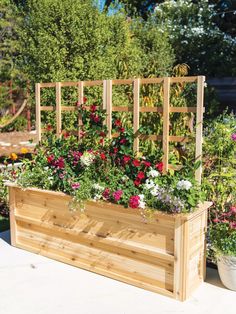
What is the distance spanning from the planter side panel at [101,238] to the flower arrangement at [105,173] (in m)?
0.10

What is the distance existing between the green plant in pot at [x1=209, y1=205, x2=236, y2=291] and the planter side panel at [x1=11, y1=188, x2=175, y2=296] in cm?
34

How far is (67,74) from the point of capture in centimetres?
484

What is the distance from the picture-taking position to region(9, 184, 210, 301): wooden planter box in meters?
2.34

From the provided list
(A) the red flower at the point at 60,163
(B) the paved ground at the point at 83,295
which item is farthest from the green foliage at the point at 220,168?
(A) the red flower at the point at 60,163

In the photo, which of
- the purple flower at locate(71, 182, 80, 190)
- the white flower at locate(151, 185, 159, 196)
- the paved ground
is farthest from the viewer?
the purple flower at locate(71, 182, 80, 190)

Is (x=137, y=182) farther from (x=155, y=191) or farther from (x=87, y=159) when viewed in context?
(x=87, y=159)

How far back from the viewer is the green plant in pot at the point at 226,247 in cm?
240

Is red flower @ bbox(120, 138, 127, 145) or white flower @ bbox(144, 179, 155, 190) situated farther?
red flower @ bbox(120, 138, 127, 145)

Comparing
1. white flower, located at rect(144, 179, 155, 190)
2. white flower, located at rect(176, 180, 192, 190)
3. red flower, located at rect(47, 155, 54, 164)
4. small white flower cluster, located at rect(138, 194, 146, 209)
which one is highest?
red flower, located at rect(47, 155, 54, 164)

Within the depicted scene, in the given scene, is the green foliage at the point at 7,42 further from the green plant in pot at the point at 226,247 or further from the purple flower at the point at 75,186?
the green plant in pot at the point at 226,247

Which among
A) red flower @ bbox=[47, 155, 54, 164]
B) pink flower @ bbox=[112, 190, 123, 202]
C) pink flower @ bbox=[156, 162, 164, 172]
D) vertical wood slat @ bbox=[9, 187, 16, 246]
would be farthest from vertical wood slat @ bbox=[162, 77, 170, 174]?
vertical wood slat @ bbox=[9, 187, 16, 246]

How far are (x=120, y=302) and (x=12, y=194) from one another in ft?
4.47

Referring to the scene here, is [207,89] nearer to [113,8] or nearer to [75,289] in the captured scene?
[113,8]

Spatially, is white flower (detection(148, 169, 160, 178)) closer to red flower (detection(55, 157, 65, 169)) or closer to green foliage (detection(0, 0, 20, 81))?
red flower (detection(55, 157, 65, 169))
